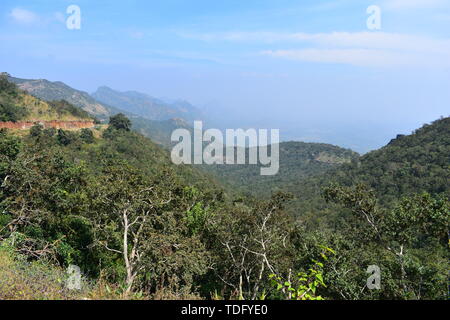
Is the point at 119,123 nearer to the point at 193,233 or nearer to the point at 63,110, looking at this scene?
the point at 63,110

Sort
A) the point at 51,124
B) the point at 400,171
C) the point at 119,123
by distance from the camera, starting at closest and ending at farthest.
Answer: the point at 51,124 → the point at 400,171 → the point at 119,123

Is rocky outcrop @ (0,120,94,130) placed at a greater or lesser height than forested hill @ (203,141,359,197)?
greater

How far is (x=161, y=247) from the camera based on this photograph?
10336mm

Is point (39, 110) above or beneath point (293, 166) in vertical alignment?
above

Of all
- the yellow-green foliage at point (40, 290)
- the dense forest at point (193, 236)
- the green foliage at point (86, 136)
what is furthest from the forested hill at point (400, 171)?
the yellow-green foliage at point (40, 290)

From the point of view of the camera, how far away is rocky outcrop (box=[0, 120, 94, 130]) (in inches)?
1628

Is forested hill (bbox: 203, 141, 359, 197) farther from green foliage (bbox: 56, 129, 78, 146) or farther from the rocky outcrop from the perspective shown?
green foliage (bbox: 56, 129, 78, 146)

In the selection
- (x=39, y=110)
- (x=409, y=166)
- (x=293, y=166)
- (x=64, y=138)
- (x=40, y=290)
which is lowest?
(x=293, y=166)

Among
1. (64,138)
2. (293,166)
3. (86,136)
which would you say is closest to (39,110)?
(86,136)

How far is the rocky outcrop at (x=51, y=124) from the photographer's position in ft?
136

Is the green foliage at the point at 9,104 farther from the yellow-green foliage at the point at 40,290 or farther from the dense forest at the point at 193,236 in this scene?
the yellow-green foliage at the point at 40,290

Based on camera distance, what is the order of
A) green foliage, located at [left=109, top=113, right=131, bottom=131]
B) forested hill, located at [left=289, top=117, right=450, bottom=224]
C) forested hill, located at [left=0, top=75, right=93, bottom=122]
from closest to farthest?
forested hill, located at [left=0, top=75, right=93, bottom=122], forested hill, located at [left=289, top=117, right=450, bottom=224], green foliage, located at [left=109, top=113, right=131, bottom=131]

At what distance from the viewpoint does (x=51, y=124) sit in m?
48.9

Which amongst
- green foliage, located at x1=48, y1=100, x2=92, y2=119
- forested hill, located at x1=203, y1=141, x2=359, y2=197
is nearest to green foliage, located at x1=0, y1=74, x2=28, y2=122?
green foliage, located at x1=48, y1=100, x2=92, y2=119
